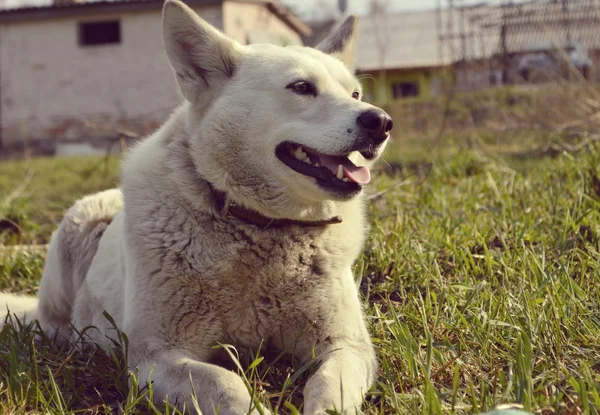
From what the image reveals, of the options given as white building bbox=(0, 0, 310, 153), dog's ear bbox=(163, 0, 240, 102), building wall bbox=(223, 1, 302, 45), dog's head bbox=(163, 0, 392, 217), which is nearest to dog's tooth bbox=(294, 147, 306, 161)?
dog's head bbox=(163, 0, 392, 217)

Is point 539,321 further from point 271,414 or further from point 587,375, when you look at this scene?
point 271,414

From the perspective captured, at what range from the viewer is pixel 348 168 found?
2.40 meters

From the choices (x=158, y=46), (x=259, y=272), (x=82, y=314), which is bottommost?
(x=158, y=46)

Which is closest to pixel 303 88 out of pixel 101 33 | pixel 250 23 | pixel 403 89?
pixel 250 23

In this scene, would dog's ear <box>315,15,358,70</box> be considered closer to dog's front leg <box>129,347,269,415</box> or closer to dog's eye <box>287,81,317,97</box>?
dog's eye <box>287,81,317,97</box>

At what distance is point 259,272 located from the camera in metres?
2.31

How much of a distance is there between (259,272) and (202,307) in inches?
9.2

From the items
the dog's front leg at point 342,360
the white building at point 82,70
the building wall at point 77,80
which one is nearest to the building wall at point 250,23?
the white building at point 82,70

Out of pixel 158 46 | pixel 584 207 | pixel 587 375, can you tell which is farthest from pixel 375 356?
pixel 158 46

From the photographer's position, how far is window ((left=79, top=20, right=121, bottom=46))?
54.3 feet

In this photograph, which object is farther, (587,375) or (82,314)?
(82,314)

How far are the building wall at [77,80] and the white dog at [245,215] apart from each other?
44.7 ft

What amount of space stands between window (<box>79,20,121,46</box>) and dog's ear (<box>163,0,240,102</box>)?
588 inches

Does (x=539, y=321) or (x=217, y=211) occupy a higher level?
(x=217, y=211)
